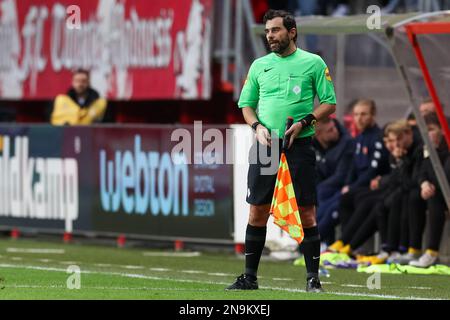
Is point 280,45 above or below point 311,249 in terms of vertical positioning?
above

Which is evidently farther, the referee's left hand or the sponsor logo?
the sponsor logo

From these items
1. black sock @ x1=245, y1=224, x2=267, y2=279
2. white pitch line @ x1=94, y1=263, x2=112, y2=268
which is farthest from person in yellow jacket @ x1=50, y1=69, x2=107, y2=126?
black sock @ x1=245, y1=224, x2=267, y2=279

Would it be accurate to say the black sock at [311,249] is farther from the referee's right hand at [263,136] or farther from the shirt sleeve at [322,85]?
the shirt sleeve at [322,85]

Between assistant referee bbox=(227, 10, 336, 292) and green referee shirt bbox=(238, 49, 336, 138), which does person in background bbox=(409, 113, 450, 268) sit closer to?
assistant referee bbox=(227, 10, 336, 292)

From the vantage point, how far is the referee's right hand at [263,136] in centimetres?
1167

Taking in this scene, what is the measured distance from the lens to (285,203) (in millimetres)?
11797

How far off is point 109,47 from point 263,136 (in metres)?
11.6

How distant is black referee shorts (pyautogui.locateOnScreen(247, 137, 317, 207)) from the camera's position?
11.8 m

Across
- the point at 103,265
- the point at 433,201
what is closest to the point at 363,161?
the point at 433,201

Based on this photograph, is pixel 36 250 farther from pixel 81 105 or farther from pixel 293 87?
pixel 293 87

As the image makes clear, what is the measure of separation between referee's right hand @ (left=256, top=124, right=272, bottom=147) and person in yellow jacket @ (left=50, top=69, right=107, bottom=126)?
8.61 m

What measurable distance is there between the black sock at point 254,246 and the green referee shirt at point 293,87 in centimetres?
82

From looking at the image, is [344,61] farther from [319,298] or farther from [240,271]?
[319,298]
